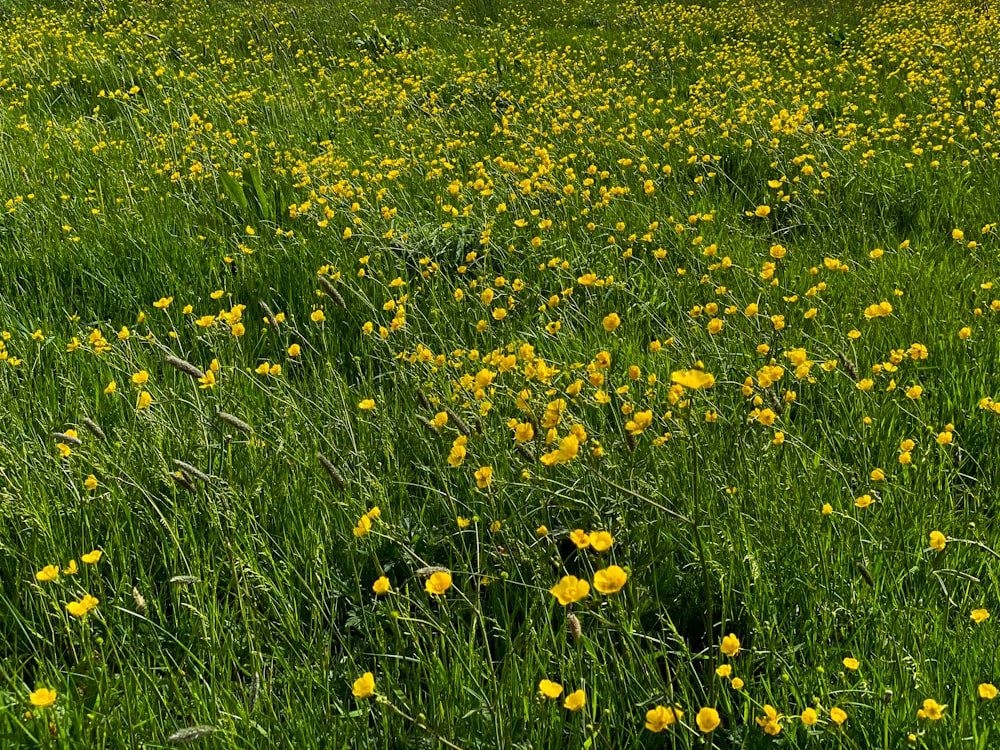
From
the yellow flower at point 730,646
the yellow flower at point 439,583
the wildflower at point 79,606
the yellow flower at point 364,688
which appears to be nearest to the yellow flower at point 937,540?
the yellow flower at point 730,646

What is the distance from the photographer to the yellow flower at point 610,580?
106cm

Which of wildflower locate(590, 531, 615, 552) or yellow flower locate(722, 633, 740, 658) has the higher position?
wildflower locate(590, 531, 615, 552)

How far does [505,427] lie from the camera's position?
2072mm

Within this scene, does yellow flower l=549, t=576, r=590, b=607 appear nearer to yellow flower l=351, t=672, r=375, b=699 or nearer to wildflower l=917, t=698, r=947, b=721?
yellow flower l=351, t=672, r=375, b=699

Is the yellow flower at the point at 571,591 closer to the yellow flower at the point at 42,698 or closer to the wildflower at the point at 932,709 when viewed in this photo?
the wildflower at the point at 932,709

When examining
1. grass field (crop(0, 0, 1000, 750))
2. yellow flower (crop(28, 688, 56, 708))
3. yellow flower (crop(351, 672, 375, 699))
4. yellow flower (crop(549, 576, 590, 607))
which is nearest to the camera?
yellow flower (crop(549, 576, 590, 607))

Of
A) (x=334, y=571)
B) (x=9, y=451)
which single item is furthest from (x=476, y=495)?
(x=9, y=451)

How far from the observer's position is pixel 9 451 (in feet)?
6.61

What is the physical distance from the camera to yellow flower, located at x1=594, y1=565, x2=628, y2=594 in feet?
3.47

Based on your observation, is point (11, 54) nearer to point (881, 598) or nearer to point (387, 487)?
point (387, 487)

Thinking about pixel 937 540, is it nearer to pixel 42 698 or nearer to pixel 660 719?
pixel 660 719

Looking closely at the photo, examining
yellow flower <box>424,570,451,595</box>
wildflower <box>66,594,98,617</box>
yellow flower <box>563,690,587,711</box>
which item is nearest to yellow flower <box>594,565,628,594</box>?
yellow flower <box>563,690,587,711</box>

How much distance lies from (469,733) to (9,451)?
4.64 ft

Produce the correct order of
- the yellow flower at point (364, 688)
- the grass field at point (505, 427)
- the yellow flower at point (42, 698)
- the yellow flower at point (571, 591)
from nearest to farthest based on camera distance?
1. the yellow flower at point (571, 591)
2. the yellow flower at point (364, 688)
3. the yellow flower at point (42, 698)
4. the grass field at point (505, 427)
